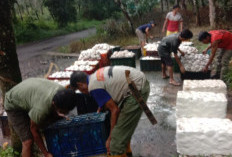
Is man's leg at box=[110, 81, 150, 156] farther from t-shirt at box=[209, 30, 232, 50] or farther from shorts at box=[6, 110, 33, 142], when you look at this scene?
→ t-shirt at box=[209, 30, 232, 50]

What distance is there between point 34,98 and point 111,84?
95 cm

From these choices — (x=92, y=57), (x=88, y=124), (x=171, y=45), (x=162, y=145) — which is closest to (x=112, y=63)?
(x=92, y=57)

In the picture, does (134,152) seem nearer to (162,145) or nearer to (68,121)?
(162,145)

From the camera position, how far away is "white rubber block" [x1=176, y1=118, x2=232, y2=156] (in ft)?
9.88

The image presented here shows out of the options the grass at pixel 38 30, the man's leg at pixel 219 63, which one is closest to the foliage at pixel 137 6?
the grass at pixel 38 30

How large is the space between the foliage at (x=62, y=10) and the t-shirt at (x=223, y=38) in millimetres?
19311

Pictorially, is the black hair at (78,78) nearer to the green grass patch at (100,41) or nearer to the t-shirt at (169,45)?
the t-shirt at (169,45)

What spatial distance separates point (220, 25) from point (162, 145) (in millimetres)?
10997

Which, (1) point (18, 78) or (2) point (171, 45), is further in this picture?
(2) point (171, 45)

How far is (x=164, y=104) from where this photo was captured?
550cm

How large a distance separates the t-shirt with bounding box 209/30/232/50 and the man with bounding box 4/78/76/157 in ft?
12.9

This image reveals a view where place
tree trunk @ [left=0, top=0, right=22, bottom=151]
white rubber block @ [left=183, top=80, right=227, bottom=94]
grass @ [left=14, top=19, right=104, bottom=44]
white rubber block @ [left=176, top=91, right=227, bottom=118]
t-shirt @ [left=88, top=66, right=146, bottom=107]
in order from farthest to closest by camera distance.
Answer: grass @ [left=14, top=19, right=104, bottom=44] → white rubber block @ [left=183, top=80, right=227, bottom=94] → white rubber block @ [left=176, top=91, right=227, bottom=118] → tree trunk @ [left=0, top=0, right=22, bottom=151] → t-shirt @ [left=88, top=66, right=146, bottom=107]

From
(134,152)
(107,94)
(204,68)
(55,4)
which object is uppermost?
(55,4)

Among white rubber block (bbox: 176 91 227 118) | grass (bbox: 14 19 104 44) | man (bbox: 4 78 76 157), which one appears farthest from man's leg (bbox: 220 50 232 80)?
grass (bbox: 14 19 104 44)
